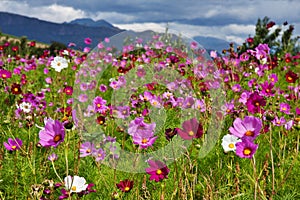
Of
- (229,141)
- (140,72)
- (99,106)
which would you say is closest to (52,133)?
(229,141)

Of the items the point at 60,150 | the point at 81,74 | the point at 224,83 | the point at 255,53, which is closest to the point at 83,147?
the point at 60,150

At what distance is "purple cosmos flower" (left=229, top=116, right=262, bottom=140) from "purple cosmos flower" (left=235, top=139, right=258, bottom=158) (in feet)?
0.06

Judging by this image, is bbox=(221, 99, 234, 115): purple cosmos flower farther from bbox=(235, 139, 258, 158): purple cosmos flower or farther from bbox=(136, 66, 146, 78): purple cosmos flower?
bbox=(136, 66, 146, 78): purple cosmos flower

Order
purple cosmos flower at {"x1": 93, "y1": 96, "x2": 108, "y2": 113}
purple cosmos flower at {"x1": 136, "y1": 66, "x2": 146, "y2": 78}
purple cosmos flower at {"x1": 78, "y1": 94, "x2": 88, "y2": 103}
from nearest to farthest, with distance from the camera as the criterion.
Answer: purple cosmos flower at {"x1": 93, "y1": 96, "x2": 108, "y2": 113}, purple cosmos flower at {"x1": 78, "y1": 94, "x2": 88, "y2": 103}, purple cosmos flower at {"x1": 136, "y1": 66, "x2": 146, "y2": 78}

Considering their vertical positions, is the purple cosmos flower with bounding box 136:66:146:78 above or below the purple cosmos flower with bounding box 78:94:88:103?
above

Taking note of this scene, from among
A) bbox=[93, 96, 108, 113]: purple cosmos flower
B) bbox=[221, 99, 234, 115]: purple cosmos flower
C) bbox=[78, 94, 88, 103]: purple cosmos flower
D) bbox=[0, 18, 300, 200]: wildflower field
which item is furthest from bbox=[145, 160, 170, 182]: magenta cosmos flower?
bbox=[78, 94, 88, 103]: purple cosmos flower

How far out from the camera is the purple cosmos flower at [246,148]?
1.20 metres

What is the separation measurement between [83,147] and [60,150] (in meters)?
0.53

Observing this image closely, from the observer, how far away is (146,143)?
1.54 m

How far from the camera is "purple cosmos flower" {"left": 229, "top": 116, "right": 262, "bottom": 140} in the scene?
1.22 metres

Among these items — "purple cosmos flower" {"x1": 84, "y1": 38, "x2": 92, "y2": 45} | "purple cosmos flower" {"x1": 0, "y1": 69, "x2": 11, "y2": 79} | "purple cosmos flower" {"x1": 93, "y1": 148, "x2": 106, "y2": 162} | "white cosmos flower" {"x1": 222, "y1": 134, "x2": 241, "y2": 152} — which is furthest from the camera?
"purple cosmos flower" {"x1": 84, "y1": 38, "x2": 92, "y2": 45}

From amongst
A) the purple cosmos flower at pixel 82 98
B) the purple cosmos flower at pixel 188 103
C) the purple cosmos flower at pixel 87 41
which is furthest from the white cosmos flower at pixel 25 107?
the purple cosmos flower at pixel 87 41

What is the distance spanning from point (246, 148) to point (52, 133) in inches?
26.1

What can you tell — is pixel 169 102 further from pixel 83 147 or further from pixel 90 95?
pixel 90 95
